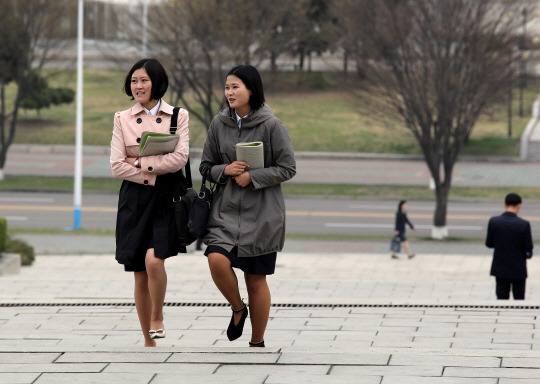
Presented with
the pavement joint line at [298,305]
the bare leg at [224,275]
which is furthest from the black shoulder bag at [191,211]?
the pavement joint line at [298,305]

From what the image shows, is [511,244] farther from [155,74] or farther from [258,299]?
[155,74]

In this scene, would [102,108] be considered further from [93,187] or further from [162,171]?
[162,171]

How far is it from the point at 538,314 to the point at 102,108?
38.7m

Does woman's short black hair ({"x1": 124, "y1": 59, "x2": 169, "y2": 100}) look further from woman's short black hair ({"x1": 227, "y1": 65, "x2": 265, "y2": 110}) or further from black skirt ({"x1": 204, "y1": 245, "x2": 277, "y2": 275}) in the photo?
black skirt ({"x1": 204, "y1": 245, "x2": 277, "y2": 275})

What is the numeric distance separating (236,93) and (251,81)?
12 cm

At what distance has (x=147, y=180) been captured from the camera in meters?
5.27

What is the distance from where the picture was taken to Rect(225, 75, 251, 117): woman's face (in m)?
5.10

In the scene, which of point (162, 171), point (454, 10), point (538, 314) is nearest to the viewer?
point (162, 171)

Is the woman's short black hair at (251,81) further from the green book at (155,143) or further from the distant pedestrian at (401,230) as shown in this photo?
the distant pedestrian at (401,230)

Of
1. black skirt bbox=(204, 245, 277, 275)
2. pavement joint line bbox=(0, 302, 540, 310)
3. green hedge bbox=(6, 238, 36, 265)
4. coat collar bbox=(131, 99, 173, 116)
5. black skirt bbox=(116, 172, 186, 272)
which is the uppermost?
coat collar bbox=(131, 99, 173, 116)

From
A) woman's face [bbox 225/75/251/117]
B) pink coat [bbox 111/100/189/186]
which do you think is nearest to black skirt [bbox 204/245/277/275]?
pink coat [bbox 111/100/189/186]

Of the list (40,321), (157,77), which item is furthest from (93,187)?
(157,77)

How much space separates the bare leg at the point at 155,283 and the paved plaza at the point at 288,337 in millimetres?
195

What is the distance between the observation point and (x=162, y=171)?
17.2 ft
